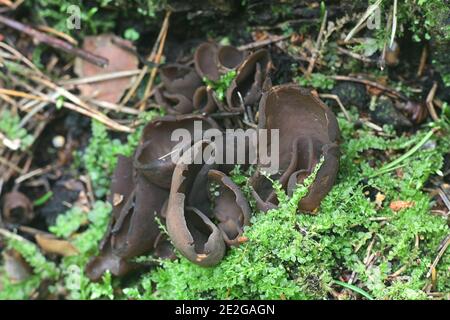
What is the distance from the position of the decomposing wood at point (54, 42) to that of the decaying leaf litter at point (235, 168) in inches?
0.6

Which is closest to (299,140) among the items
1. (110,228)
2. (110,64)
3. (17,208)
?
(110,228)

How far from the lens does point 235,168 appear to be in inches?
113

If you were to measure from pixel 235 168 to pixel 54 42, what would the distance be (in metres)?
1.65

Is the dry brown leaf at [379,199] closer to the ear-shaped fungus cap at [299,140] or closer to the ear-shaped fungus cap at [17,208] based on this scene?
the ear-shaped fungus cap at [299,140]

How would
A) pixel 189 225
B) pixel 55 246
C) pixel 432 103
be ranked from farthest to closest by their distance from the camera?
1. pixel 55 246
2. pixel 432 103
3. pixel 189 225

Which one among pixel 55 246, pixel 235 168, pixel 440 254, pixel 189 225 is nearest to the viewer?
pixel 440 254

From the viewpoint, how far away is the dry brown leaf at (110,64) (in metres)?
3.62

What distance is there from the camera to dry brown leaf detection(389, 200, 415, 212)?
2736mm

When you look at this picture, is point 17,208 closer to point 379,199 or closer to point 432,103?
point 379,199

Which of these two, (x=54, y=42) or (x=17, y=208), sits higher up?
(x=54, y=42)

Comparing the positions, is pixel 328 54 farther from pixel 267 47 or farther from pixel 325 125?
pixel 325 125

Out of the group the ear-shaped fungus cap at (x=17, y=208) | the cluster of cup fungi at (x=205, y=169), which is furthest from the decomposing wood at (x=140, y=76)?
the ear-shaped fungus cap at (x=17, y=208)
